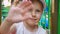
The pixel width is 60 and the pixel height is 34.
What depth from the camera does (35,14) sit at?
3.58ft

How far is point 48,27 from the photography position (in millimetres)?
1149

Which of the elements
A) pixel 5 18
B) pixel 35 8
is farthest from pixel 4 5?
pixel 35 8

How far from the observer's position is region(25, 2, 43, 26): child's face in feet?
3.56

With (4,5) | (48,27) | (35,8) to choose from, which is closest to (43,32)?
(48,27)

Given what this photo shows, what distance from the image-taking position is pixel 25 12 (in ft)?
3.43

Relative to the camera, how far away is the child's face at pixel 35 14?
42.7 inches

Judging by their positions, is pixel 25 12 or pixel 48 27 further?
pixel 48 27

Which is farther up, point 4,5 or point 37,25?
point 4,5

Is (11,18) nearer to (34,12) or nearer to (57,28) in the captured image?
(34,12)

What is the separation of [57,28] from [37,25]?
138 mm

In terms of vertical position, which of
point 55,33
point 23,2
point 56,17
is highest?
point 23,2

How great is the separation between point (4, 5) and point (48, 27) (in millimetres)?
306

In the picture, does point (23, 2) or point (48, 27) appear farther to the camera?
point (48, 27)

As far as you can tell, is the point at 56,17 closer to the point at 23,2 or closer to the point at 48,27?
the point at 48,27
